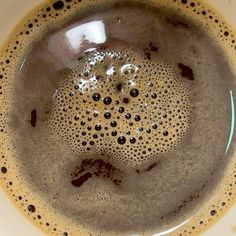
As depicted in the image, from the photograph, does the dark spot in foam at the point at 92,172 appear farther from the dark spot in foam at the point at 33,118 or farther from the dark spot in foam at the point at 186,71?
the dark spot in foam at the point at 186,71

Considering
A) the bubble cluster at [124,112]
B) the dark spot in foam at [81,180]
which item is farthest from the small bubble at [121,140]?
the dark spot in foam at [81,180]

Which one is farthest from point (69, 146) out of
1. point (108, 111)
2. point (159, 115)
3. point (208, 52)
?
point (208, 52)

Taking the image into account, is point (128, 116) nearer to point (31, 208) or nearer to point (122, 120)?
point (122, 120)

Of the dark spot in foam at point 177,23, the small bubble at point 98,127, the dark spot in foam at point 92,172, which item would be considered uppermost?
the dark spot in foam at point 177,23

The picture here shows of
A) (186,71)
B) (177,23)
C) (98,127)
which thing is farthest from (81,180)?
(177,23)

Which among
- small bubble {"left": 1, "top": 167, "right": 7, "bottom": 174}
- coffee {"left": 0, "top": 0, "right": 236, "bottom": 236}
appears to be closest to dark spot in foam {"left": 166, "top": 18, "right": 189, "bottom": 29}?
coffee {"left": 0, "top": 0, "right": 236, "bottom": 236}

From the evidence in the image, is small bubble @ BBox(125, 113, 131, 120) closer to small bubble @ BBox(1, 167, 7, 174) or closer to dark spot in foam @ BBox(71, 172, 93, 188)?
dark spot in foam @ BBox(71, 172, 93, 188)
